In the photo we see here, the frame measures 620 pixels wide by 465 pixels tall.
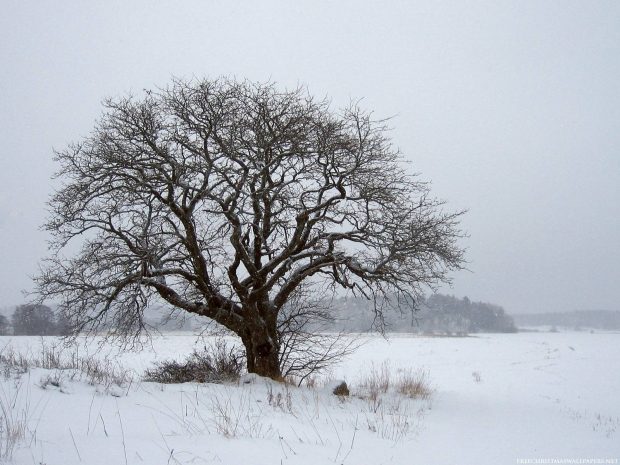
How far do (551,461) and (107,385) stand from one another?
261 inches

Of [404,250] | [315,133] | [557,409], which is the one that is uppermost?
[315,133]

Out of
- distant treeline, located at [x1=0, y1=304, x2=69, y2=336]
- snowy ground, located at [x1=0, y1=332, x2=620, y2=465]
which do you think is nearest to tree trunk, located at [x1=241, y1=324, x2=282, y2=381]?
snowy ground, located at [x1=0, y1=332, x2=620, y2=465]

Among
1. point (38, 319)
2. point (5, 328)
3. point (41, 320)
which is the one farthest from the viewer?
point (5, 328)

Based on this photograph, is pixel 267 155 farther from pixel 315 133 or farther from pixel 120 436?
pixel 120 436

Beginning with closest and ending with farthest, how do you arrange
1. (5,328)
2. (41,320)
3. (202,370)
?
(202,370) → (41,320) → (5,328)

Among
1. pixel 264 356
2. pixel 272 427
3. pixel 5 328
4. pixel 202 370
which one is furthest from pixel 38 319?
pixel 5 328

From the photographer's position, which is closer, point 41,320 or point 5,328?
point 41,320

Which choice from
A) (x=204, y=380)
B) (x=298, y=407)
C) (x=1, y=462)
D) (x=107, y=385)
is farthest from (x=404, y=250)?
(x=1, y=462)

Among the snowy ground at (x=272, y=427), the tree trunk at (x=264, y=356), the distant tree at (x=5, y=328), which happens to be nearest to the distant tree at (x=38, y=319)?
the snowy ground at (x=272, y=427)

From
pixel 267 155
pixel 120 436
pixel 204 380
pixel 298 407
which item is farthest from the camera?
pixel 267 155

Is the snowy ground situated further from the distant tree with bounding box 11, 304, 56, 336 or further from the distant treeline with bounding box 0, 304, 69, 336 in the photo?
the distant tree with bounding box 11, 304, 56, 336

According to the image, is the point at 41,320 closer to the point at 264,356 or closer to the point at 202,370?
the point at 202,370

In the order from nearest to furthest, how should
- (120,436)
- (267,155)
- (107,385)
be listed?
→ (120,436) < (107,385) < (267,155)

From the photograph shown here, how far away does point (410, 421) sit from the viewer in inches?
275
